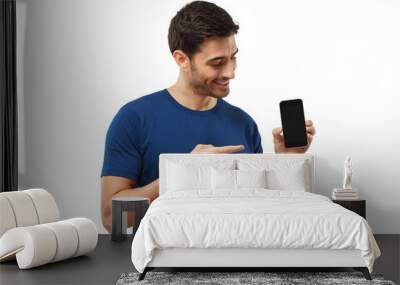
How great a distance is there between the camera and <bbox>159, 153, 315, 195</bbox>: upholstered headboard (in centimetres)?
672

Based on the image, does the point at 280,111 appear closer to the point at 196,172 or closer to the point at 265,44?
the point at 265,44

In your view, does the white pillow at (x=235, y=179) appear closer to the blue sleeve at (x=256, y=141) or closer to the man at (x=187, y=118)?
the man at (x=187, y=118)

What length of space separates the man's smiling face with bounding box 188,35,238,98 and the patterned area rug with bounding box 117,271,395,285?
248cm

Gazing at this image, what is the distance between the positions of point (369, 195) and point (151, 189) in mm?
2309

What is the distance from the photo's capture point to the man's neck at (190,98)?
7.15 metres

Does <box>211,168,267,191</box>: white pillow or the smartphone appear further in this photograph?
the smartphone

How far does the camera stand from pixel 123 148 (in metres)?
7.17

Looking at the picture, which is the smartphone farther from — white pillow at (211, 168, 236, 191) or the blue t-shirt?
white pillow at (211, 168, 236, 191)

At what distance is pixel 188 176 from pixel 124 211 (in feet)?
2.57

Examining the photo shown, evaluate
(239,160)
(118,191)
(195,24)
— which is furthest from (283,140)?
(118,191)

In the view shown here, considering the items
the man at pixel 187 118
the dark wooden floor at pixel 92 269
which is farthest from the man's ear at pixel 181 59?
the dark wooden floor at pixel 92 269

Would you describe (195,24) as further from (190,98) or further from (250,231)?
(250,231)

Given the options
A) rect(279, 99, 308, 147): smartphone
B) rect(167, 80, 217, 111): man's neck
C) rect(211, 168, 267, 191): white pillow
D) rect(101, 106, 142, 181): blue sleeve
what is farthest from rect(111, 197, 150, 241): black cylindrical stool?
rect(279, 99, 308, 147): smartphone

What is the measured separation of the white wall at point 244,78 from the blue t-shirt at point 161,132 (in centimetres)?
17
